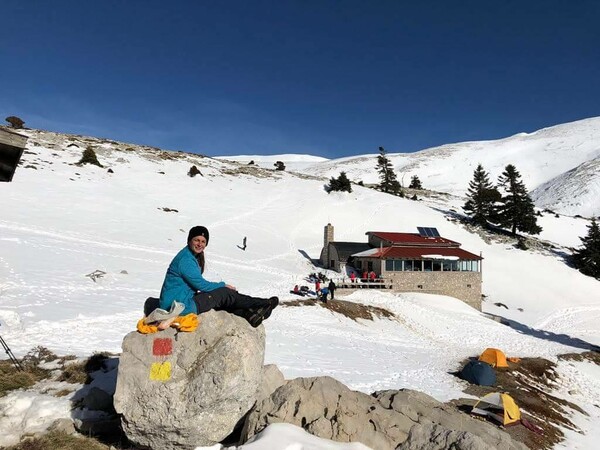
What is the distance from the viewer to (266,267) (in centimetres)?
3906

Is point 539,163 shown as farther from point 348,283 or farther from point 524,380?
point 524,380

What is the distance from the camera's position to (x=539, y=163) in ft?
503

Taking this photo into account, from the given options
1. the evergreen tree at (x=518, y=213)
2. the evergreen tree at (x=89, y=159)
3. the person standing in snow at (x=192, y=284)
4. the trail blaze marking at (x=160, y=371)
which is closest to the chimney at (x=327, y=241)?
the evergreen tree at (x=518, y=213)

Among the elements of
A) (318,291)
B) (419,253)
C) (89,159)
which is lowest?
(318,291)

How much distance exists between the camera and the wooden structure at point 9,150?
6387mm

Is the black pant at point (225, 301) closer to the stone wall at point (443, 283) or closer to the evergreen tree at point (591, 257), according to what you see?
the stone wall at point (443, 283)

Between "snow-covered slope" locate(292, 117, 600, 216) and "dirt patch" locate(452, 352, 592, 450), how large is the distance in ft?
330

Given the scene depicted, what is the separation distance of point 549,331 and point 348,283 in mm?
18600

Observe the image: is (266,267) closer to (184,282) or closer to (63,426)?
(63,426)

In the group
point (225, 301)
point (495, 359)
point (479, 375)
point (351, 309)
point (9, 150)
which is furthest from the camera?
point (351, 309)

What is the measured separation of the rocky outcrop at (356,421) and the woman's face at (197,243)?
2.99 meters

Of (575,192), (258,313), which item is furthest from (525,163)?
(258,313)

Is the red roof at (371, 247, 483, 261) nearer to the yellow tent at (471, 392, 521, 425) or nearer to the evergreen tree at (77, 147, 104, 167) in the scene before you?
the yellow tent at (471, 392, 521, 425)

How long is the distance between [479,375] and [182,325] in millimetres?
15227
